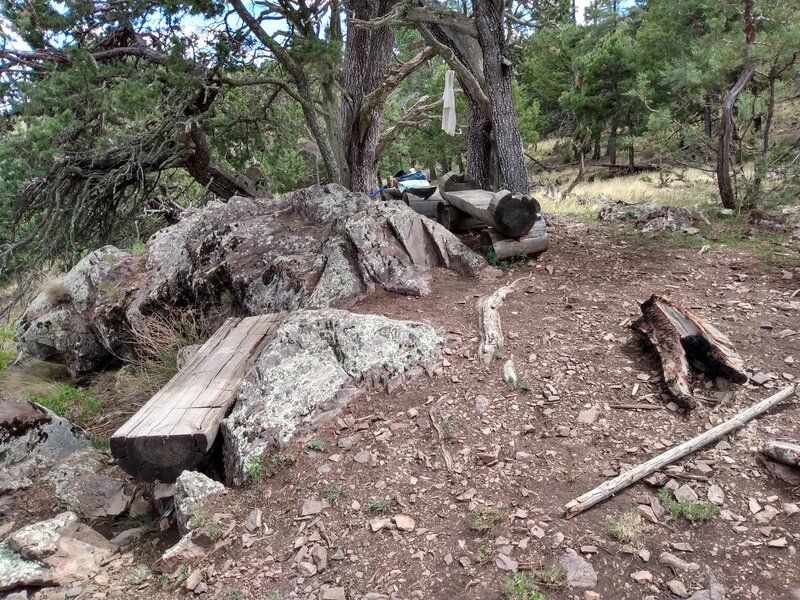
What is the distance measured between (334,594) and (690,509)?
1.80 metres

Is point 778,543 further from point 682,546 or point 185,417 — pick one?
point 185,417

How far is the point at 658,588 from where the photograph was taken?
2209mm

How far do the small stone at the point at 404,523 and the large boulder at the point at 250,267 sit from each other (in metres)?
2.54

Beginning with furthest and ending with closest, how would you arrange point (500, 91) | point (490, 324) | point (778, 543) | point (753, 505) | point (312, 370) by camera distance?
point (500, 91)
point (490, 324)
point (312, 370)
point (753, 505)
point (778, 543)

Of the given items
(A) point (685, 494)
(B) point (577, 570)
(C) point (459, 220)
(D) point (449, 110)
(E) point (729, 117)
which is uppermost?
(D) point (449, 110)

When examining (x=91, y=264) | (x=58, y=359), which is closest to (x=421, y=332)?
(x=91, y=264)

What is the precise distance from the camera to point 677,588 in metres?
2.18

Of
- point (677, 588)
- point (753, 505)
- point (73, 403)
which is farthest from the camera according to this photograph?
point (73, 403)

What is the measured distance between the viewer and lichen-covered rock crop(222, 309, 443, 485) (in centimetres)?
340

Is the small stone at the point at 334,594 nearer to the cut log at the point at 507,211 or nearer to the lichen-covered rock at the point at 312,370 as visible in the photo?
the lichen-covered rock at the point at 312,370

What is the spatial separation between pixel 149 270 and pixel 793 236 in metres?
8.13

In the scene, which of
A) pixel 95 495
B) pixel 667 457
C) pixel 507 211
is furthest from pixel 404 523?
pixel 507 211

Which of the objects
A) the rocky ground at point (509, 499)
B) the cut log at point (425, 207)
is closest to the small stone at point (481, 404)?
the rocky ground at point (509, 499)

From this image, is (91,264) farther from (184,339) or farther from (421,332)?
(421,332)
